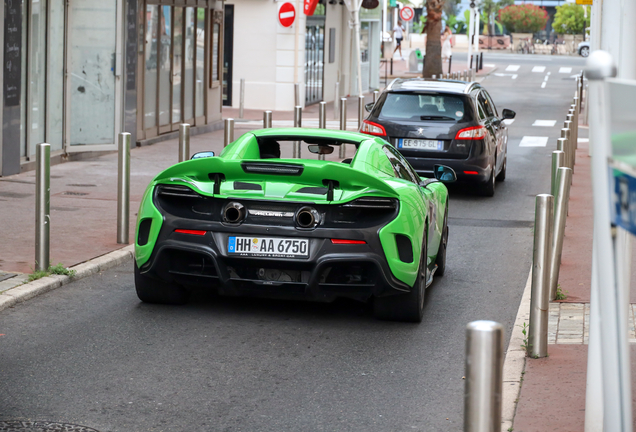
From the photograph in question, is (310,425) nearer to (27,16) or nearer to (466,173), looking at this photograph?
(466,173)

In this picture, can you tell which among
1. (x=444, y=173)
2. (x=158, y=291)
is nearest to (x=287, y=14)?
(x=444, y=173)

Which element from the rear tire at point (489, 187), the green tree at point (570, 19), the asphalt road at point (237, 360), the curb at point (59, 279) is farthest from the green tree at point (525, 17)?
the curb at point (59, 279)

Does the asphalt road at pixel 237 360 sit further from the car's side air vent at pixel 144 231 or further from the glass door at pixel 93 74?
the glass door at pixel 93 74

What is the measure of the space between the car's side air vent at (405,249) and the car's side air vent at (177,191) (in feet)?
4.32

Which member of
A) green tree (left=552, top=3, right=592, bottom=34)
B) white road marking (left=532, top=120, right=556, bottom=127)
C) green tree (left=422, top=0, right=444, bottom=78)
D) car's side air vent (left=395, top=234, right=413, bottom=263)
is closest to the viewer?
car's side air vent (left=395, top=234, right=413, bottom=263)

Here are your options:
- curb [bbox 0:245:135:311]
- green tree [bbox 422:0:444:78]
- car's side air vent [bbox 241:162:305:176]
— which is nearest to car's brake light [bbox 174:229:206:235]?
car's side air vent [bbox 241:162:305:176]

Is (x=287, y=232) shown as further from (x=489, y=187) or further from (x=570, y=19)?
(x=570, y=19)

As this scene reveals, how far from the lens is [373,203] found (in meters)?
6.43

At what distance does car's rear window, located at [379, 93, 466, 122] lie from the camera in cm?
1357

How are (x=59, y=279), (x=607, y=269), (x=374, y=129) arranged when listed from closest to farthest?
(x=607, y=269), (x=59, y=279), (x=374, y=129)

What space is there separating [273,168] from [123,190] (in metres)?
3.09

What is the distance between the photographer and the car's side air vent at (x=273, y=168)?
21.5 ft

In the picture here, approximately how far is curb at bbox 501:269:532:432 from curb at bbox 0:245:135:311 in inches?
134

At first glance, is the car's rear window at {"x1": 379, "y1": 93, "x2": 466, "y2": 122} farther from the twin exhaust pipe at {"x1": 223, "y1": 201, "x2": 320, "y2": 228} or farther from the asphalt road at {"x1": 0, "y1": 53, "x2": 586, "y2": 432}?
the twin exhaust pipe at {"x1": 223, "y1": 201, "x2": 320, "y2": 228}
